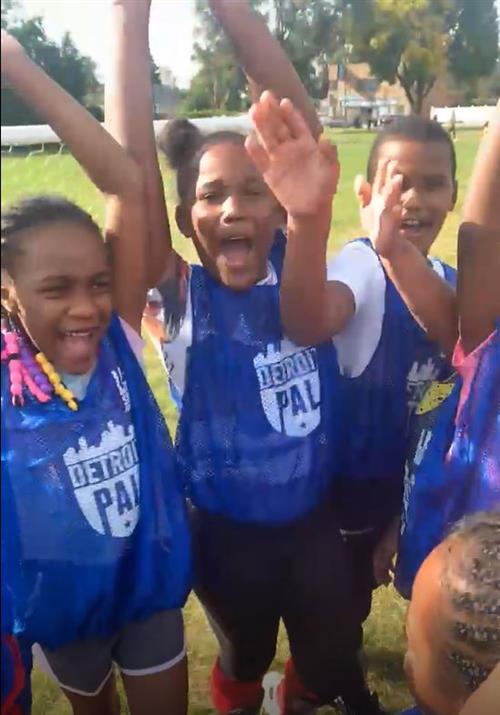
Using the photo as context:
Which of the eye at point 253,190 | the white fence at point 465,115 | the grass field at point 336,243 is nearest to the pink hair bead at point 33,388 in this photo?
the grass field at point 336,243

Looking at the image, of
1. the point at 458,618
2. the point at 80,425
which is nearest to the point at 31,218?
the point at 80,425

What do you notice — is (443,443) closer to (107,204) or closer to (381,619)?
(107,204)

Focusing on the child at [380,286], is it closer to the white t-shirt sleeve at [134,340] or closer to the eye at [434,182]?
the eye at [434,182]

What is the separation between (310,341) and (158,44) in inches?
21.7

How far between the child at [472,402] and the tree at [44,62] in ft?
2.18

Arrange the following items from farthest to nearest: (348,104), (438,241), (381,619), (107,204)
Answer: (381,619) → (438,241) → (348,104) → (107,204)

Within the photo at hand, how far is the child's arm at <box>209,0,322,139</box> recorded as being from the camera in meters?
1.41

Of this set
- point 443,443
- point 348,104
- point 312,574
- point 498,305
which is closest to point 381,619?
point 312,574

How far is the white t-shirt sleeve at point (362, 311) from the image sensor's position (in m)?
1.68

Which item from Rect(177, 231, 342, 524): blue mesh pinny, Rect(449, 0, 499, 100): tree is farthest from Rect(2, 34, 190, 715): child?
Rect(449, 0, 499, 100): tree

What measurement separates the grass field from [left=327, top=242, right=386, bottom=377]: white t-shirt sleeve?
4 cm

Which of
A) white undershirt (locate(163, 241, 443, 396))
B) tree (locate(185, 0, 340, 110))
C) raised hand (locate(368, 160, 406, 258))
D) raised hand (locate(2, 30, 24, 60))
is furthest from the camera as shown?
white undershirt (locate(163, 241, 443, 396))

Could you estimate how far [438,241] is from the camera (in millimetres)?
1704

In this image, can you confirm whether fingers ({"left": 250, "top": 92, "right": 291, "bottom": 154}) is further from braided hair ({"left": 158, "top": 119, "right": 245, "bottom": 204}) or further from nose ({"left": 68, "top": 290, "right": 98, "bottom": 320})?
nose ({"left": 68, "top": 290, "right": 98, "bottom": 320})
